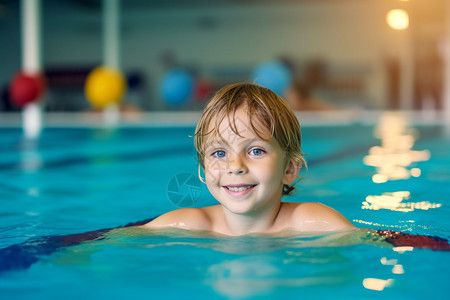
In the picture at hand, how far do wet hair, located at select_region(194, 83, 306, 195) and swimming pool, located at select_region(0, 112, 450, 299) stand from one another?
10.1 inches

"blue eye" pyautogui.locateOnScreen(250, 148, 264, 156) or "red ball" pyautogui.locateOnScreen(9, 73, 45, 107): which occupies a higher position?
"red ball" pyautogui.locateOnScreen(9, 73, 45, 107)

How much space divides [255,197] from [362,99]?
16.2m

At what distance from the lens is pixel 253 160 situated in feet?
5.91

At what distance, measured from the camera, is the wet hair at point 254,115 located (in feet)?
6.01

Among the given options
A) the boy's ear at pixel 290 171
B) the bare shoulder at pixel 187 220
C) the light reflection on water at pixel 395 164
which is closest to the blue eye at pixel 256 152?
the boy's ear at pixel 290 171

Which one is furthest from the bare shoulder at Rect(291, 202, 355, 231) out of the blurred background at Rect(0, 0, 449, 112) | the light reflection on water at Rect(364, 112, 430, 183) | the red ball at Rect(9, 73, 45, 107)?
the blurred background at Rect(0, 0, 449, 112)

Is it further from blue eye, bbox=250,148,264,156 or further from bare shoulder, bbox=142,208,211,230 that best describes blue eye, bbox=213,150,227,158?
bare shoulder, bbox=142,208,211,230

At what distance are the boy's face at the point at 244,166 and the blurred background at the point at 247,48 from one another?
47.5 ft

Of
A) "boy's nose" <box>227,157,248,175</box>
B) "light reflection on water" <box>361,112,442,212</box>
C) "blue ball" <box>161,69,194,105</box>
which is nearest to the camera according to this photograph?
"boy's nose" <box>227,157,248,175</box>

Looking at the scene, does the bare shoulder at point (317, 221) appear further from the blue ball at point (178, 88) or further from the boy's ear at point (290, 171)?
the blue ball at point (178, 88)

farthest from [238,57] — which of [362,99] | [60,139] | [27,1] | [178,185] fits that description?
[178,185]

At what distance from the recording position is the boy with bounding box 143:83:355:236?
5.90ft

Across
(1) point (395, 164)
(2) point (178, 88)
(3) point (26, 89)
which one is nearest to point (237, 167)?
(1) point (395, 164)

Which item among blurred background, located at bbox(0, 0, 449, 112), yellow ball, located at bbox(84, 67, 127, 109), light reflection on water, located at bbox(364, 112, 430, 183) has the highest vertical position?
blurred background, located at bbox(0, 0, 449, 112)
